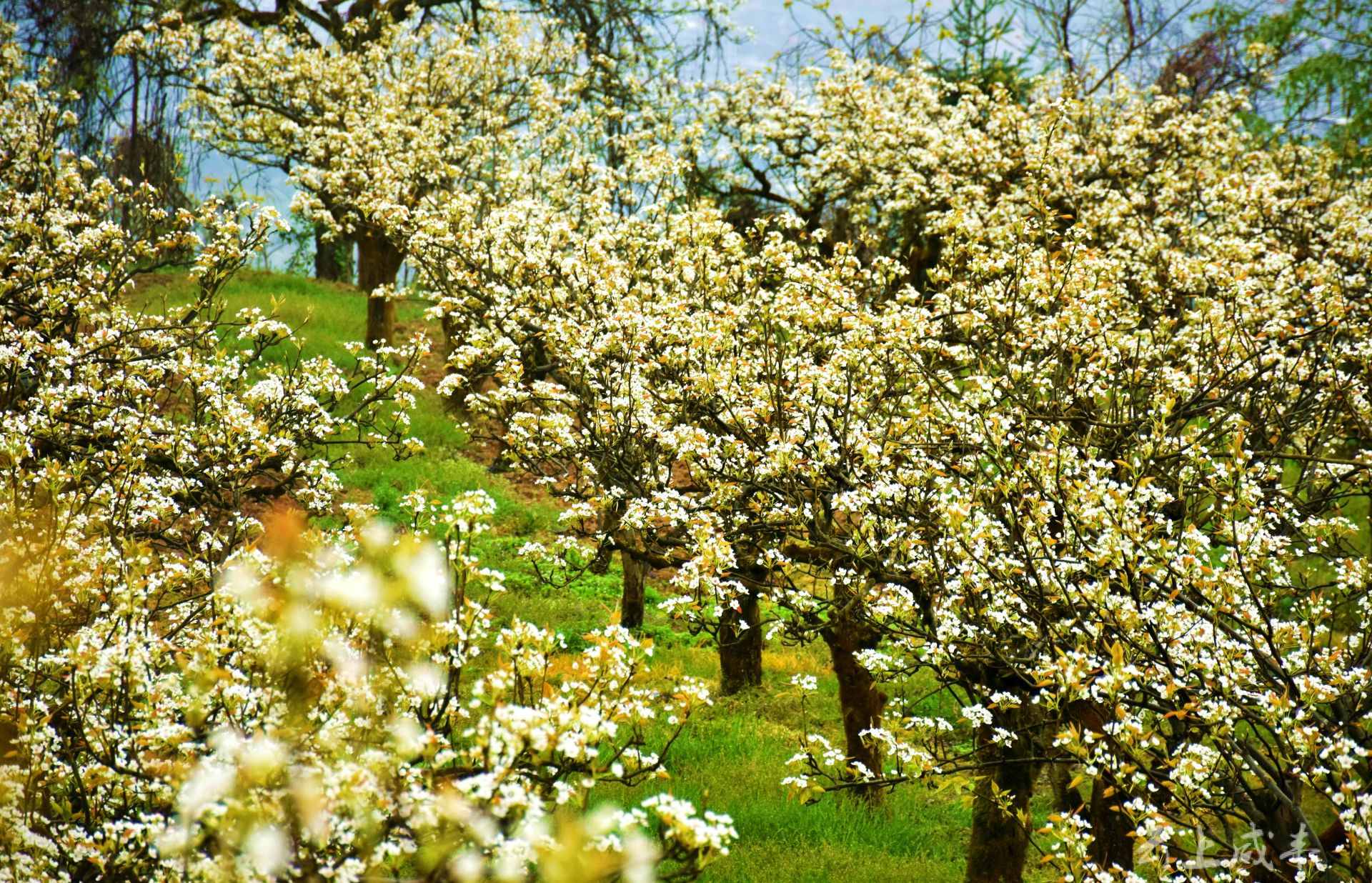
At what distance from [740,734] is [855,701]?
69.6 inches

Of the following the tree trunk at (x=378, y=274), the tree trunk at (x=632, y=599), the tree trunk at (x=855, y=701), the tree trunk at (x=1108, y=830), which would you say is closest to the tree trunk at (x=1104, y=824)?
the tree trunk at (x=1108, y=830)

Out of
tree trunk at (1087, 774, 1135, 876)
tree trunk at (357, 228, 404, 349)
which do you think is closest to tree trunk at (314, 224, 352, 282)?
tree trunk at (357, 228, 404, 349)

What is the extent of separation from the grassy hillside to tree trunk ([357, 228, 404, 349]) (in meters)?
1.14

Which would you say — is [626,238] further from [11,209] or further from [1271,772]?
[1271,772]

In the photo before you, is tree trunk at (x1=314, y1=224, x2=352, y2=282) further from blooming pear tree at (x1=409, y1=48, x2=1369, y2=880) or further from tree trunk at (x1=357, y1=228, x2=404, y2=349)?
blooming pear tree at (x1=409, y1=48, x2=1369, y2=880)

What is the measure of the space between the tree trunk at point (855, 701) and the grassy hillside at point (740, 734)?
49cm

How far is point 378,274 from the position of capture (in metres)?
22.9

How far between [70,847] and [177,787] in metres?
1.26

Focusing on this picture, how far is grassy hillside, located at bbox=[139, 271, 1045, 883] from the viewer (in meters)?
8.33

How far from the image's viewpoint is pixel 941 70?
883 inches

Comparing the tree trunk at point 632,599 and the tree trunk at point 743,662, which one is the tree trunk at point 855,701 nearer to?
the tree trunk at point 743,662
